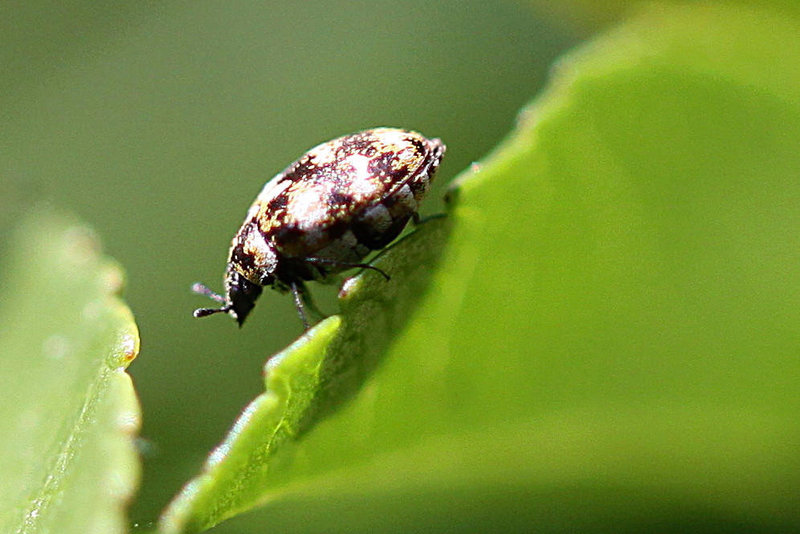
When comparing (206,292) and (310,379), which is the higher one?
(206,292)

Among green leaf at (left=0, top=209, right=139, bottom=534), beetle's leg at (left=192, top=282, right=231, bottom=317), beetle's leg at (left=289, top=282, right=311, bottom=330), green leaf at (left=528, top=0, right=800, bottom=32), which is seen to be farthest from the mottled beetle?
green leaf at (left=528, top=0, right=800, bottom=32)

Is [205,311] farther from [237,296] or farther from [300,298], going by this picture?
[300,298]

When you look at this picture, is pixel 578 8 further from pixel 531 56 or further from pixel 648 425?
pixel 648 425

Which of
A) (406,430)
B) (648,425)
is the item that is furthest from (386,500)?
(648,425)

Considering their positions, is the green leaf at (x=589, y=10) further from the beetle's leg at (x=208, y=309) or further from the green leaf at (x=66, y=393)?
the green leaf at (x=66, y=393)

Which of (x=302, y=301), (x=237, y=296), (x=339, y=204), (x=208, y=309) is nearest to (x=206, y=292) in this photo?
(x=208, y=309)

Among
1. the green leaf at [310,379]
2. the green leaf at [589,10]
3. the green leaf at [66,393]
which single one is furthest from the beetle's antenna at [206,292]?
the green leaf at [589,10]
